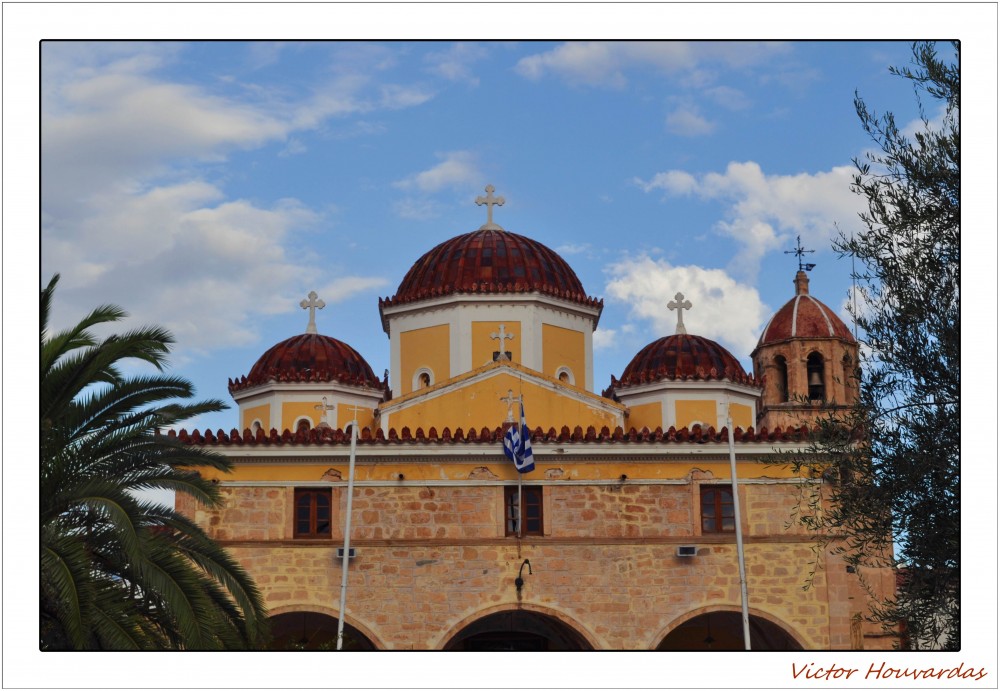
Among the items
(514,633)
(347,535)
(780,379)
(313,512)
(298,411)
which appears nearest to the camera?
(347,535)

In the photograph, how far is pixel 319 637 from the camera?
27875 mm

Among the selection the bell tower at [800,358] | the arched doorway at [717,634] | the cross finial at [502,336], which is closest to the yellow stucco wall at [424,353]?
the cross finial at [502,336]

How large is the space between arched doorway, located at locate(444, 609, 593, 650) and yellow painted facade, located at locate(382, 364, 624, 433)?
3988 mm

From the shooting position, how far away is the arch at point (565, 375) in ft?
111

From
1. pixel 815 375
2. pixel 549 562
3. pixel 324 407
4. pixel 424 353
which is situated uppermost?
pixel 815 375

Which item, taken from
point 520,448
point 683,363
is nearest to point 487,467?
point 520,448

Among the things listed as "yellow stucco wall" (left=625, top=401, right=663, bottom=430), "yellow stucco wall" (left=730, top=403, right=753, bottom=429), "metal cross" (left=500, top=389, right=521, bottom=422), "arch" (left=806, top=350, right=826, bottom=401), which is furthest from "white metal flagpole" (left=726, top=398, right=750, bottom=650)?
"arch" (left=806, top=350, right=826, bottom=401)

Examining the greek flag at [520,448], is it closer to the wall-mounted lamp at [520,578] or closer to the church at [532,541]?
the church at [532,541]

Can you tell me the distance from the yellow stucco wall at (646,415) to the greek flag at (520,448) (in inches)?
317

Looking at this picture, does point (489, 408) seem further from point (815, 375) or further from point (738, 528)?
point (815, 375)

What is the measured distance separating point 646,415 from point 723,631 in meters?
7.42

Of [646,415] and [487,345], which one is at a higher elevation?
[487,345]
